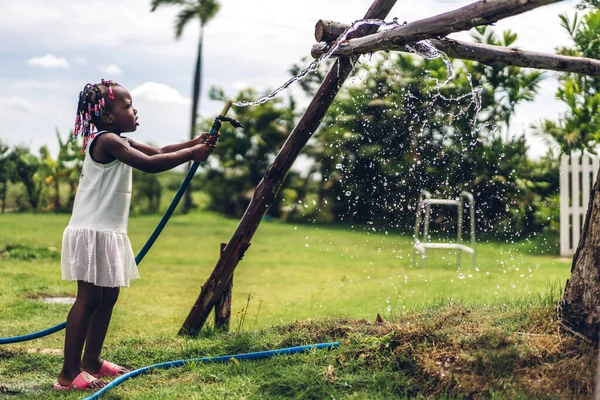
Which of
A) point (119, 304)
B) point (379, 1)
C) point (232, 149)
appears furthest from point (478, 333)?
point (232, 149)

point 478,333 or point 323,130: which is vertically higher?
point 323,130

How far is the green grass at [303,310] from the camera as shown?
4.06 m

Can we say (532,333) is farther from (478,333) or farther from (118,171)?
(118,171)

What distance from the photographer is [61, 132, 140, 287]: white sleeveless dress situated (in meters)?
4.17

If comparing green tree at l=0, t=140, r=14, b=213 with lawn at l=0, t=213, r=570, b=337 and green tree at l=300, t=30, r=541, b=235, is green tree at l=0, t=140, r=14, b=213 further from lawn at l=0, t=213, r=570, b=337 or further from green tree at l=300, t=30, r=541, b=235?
green tree at l=300, t=30, r=541, b=235

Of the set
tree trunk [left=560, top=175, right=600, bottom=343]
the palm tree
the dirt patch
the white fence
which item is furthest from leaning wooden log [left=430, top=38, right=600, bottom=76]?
the palm tree

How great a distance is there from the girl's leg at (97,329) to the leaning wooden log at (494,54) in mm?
2229

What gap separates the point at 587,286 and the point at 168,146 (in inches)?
109

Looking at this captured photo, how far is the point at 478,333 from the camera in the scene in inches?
171

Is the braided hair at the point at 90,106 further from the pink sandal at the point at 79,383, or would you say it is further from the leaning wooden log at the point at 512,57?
the leaning wooden log at the point at 512,57

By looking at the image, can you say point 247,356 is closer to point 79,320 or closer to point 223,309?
point 223,309

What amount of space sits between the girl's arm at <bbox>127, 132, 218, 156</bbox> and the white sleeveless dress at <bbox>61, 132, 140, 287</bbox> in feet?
0.94

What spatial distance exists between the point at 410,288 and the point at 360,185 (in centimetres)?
799

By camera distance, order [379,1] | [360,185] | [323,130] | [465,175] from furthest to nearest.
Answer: [323,130], [360,185], [465,175], [379,1]
